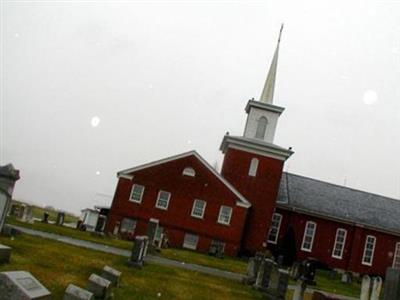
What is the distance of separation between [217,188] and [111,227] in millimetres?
8982

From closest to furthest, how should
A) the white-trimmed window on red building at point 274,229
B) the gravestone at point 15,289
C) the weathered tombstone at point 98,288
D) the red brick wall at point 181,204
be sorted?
the gravestone at point 15,289, the weathered tombstone at point 98,288, the red brick wall at point 181,204, the white-trimmed window on red building at point 274,229

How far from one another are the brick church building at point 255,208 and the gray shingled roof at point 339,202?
0.37 feet

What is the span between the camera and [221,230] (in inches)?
1384

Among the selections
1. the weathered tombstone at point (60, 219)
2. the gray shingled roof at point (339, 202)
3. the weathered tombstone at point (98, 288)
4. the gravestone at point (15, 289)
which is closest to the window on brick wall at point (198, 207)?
the gray shingled roof at point (339, 202)

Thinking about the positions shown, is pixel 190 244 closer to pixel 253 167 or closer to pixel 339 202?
pixel 253 167

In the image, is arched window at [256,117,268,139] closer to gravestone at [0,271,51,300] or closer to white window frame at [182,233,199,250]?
white window frame at [182,233,199,250]

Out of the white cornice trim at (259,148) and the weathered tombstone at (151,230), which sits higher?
the white cornice trim at (259,148)

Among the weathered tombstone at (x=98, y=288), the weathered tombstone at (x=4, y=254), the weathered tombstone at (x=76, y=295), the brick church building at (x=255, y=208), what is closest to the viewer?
the weathered tombstone at (x=76, y=295)

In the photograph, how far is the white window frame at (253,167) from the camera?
124 feet

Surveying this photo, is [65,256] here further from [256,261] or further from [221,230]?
[221,230]

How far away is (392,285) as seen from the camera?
29.0 ft

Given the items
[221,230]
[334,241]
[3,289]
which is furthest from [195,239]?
[3,289]

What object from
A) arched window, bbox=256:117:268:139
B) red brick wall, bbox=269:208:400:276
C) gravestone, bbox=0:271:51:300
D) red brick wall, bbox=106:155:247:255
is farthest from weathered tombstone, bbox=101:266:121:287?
red brick wall, bbox=269:208:400:276

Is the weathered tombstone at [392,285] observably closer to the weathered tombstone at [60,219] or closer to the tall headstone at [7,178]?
the tall headstone at [7,178]
